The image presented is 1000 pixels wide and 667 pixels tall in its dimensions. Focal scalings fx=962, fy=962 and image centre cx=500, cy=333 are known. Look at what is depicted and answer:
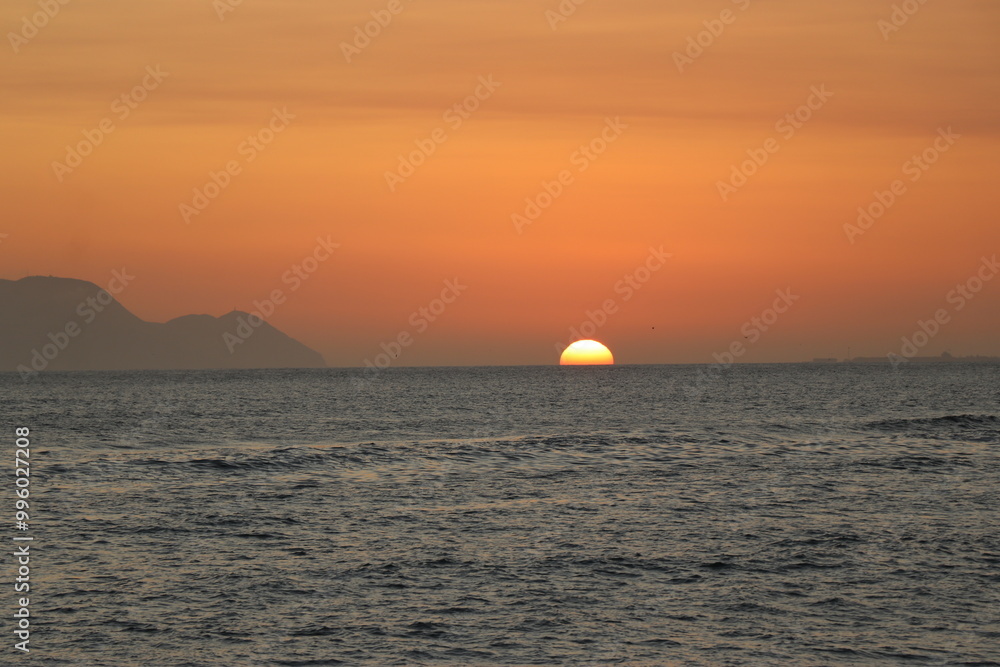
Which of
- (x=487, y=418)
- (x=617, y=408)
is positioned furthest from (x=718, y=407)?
(x=487, y=418)

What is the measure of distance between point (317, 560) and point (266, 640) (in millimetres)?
7053

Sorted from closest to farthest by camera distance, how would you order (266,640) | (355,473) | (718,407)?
1. (266,640)
2. (355,473)
3. (718,407)

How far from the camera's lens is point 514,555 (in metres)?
27.3

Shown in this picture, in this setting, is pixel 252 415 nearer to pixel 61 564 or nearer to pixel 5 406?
pixel 5 406

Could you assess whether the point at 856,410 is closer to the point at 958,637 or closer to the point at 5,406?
the point at 958,637

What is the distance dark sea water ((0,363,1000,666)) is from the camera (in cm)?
1969

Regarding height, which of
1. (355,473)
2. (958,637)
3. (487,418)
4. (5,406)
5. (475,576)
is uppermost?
(5,406)

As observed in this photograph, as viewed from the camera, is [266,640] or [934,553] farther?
[934,553]

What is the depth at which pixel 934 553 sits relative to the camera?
89.6ft

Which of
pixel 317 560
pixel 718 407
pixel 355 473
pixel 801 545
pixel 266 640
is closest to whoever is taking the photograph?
pixel 266 640

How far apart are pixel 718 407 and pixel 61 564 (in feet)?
288

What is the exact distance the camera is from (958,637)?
784 inches

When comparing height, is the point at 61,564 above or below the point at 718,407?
below

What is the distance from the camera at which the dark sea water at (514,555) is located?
64.6ft
